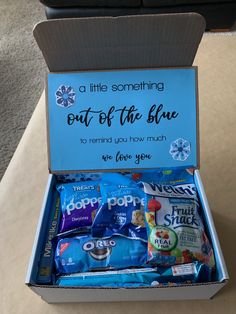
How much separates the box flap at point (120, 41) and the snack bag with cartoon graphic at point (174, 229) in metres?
0.27

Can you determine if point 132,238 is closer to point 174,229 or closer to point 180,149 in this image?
point 174,229

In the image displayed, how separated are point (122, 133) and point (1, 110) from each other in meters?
1.00

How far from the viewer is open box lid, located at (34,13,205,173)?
0.69 metres

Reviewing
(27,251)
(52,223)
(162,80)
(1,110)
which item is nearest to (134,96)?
(162,80)

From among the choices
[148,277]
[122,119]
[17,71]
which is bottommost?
[148,277]

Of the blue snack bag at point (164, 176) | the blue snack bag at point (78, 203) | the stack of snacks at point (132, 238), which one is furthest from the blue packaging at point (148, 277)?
the blue snack bag at point (164, 176)

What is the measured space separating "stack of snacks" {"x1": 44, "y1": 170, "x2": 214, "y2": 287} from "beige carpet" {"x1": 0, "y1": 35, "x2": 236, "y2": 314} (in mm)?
102

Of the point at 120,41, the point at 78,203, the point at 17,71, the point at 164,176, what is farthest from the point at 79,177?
the point at 17,71

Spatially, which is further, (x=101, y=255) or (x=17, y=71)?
(x=17, y=71)

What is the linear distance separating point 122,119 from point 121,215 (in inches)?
8.6

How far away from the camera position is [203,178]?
899 mm

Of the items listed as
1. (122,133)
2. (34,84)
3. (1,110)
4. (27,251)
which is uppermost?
(34,84)

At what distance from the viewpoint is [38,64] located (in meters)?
1.75

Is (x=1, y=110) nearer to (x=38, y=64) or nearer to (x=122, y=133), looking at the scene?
(x=38, y=64)
